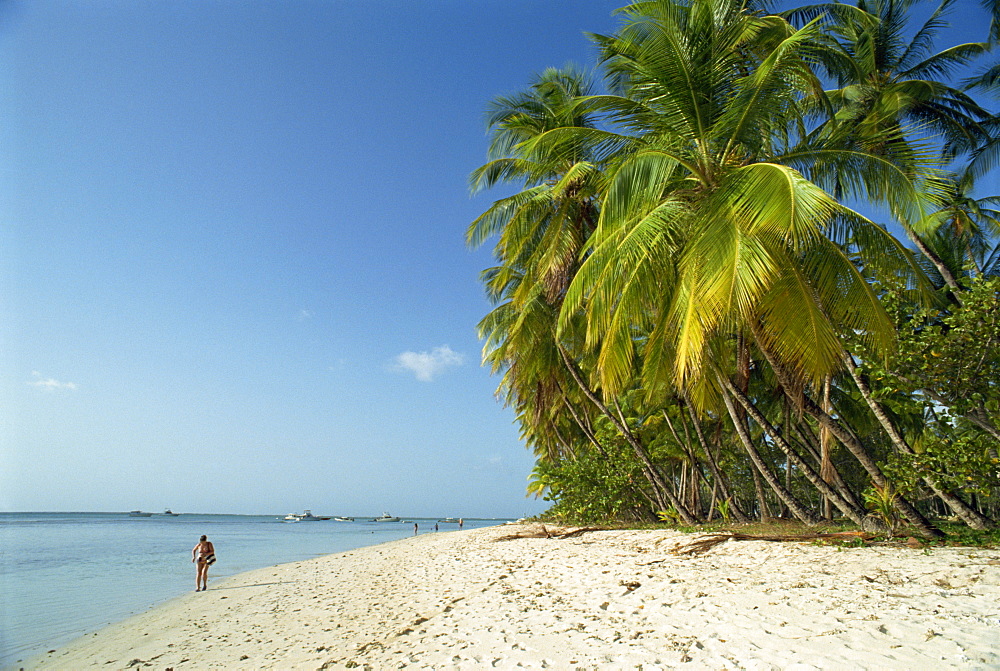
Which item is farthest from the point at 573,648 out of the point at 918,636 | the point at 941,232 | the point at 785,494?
the point at 941,232

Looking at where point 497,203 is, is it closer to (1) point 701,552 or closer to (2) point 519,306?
(2) point 519,306

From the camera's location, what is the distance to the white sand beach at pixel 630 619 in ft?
12.7

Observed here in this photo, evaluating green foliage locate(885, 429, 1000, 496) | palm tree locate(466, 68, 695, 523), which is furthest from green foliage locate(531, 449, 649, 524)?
green foliage locate(885, 429, 1000, 496)

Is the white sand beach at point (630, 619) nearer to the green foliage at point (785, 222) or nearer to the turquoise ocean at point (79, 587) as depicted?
the turquoise ocean at point (79, 587)

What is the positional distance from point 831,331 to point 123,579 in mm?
18814

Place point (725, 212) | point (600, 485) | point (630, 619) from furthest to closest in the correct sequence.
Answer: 1. point (600, 485)
2. point (725, 212)
3. point (630, 619)

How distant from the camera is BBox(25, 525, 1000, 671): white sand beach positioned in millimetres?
3861

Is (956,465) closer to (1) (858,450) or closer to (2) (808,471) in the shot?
(1) (858,450)

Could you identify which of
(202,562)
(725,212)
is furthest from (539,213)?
(202,562)

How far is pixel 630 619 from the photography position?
5.05 m

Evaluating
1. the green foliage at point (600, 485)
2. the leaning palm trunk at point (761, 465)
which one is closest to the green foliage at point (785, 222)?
the leaning palm trunk at point (761, 465)

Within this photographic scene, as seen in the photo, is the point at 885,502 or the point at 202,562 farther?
the point at 202,562

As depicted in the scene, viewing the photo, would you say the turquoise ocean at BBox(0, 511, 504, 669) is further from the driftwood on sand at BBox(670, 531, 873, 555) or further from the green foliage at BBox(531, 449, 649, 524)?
the green foliage at BBox(531, 449, 649, 524)

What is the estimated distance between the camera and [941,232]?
12703mm
